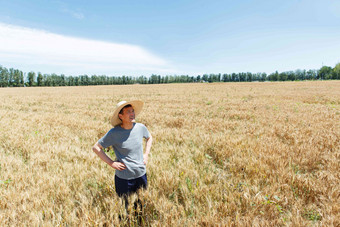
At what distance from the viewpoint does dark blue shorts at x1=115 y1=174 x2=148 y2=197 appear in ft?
8.13

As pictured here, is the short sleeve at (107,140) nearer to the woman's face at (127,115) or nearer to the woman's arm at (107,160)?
the woman's arm at (107,160)

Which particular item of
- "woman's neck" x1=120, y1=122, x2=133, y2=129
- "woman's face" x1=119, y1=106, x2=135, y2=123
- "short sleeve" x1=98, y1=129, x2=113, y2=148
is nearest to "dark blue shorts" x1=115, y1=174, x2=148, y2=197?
"short sleeve" x1=98, y1=129, x2=113, y2=148

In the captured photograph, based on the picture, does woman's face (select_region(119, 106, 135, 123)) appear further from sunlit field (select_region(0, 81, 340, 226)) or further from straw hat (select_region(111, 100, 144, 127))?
sunlit field (select_region(0, 81, 340, 226))

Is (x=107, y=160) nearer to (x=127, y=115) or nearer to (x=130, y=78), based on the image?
(x=127, y=115)

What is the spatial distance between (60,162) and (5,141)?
2922 mm

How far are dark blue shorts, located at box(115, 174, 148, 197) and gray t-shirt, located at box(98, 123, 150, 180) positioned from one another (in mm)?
81

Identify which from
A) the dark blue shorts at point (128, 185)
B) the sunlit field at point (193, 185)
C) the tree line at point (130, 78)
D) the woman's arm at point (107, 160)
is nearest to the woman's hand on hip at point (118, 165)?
the woman's arm at point (107, 160)

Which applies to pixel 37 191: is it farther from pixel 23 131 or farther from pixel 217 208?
pixel 23 131

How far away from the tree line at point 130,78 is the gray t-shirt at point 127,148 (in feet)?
462

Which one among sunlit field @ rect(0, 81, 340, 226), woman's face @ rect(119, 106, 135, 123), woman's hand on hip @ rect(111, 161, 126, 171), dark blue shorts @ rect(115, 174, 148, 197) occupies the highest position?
woman's face @ rect(119, 106, 135, 123)

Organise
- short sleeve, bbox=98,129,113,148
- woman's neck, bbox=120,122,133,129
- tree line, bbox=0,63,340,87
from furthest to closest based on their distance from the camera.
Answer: tree line, bbox=0,63,340,87 → woman's neck, bbox=120,122,133,129 → short sleeve, bbox=98,129,113,148

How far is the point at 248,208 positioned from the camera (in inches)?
95.0

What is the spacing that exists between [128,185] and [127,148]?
1.78 feet

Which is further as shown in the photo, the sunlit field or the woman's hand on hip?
the woman's hand on hip
